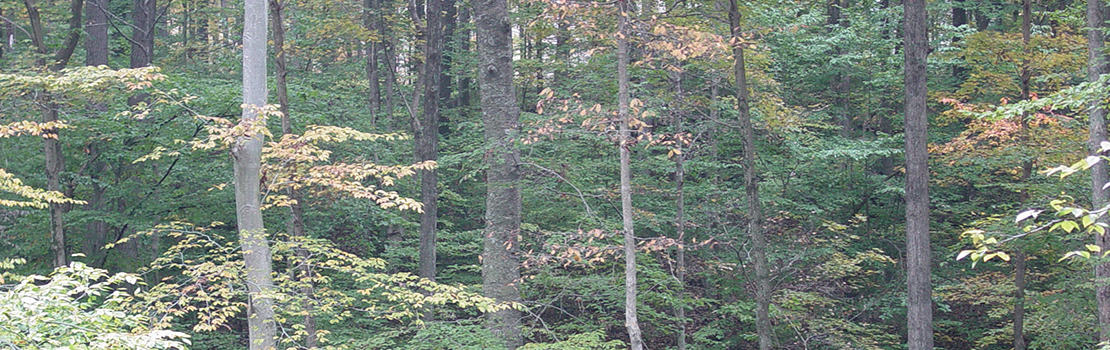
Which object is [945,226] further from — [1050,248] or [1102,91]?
[1102,91]

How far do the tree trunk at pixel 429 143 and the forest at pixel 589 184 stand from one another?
0.06 m

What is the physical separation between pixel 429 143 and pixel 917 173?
7.92 metres

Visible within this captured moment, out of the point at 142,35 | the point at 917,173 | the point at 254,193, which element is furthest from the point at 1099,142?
the point at 142,35

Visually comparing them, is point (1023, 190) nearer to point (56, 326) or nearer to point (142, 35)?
point (56, 326)

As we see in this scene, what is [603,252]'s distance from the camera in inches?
330

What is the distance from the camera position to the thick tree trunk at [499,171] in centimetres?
954

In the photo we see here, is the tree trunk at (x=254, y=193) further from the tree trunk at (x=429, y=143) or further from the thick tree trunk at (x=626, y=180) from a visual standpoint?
the tree trunk at (x=429, y=143)

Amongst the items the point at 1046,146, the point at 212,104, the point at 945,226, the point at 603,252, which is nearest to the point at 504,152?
the point at 603,252

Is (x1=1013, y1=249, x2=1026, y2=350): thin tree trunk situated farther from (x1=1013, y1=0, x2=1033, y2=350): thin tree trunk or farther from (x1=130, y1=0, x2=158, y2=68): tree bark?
(x1=130, y1=0, x2=158, y2=68): tree bark

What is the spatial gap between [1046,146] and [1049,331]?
2.77 m

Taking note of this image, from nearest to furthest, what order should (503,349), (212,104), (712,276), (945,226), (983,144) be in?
(503,349) < (212,104) < (983,144) < (712,276) < (945,226)

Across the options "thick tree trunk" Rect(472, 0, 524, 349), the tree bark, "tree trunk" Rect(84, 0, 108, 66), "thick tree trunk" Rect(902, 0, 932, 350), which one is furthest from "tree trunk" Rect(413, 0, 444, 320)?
"thick tree trunk" Rect(902, 0, 932, 350)

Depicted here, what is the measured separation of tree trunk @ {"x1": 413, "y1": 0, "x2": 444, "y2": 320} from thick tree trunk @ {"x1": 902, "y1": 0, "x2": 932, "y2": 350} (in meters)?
7.41

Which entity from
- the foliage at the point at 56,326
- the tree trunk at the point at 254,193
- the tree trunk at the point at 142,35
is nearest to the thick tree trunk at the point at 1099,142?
the tree trunk at the point at 254,193
